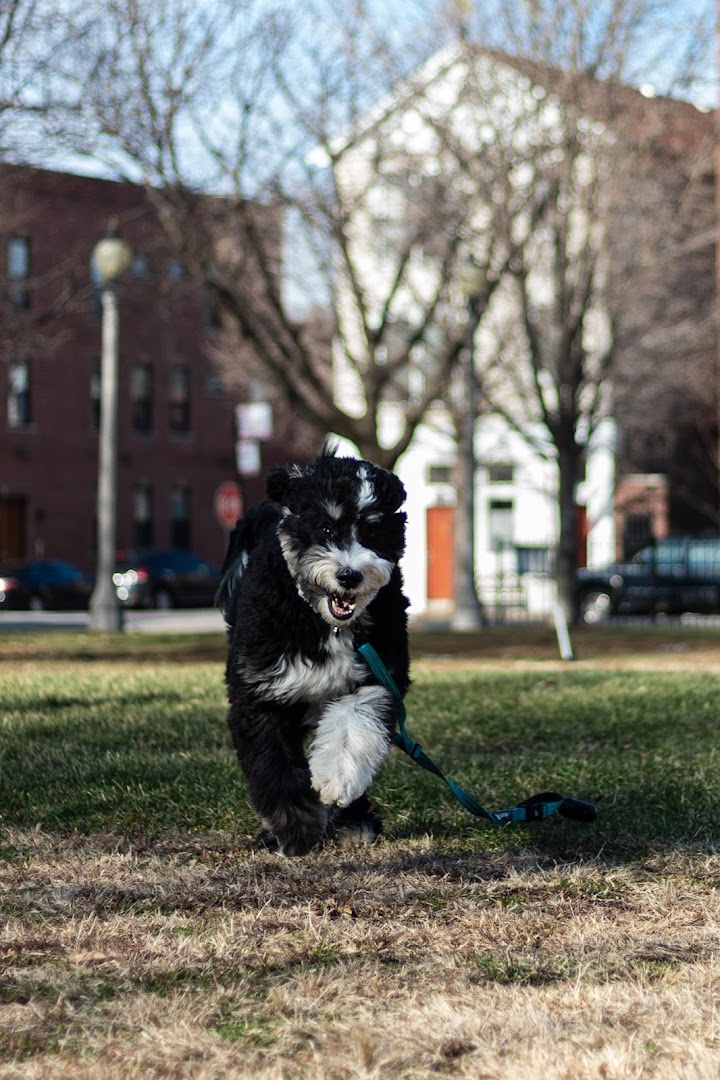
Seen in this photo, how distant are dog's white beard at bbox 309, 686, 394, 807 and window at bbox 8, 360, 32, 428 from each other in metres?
39.2

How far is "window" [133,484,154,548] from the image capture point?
153 feet

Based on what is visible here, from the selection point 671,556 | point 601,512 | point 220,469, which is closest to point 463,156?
point 671,556

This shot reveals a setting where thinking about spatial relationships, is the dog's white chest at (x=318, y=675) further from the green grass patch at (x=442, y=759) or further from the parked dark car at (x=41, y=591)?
the parked dark car at (x=41, y=591)

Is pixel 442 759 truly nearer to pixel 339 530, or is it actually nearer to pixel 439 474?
pixel 339 530

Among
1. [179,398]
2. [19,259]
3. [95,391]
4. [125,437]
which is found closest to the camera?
[19,259]

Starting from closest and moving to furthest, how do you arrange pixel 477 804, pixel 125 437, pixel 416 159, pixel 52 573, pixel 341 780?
1. pixel 341 780
2. pixel 477 804
3. pixel 416 159
4. pixel 52 573
5. pixel 125 437

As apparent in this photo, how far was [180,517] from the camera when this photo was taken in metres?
48.1

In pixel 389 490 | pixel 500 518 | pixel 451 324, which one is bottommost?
pixel 389 490

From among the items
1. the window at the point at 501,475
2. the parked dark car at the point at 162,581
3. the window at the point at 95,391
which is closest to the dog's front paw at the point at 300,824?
the parked dark car at the point at 162,581

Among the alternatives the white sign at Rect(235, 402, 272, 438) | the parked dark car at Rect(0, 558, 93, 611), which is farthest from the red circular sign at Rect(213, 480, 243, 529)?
the white sign at Rect(235, 402, 272, 438)

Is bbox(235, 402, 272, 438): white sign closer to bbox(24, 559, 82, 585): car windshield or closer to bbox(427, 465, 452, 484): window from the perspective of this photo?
bbox(24, 559, 82, 585): car windshield

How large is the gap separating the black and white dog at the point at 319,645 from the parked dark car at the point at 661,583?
74.3 feet

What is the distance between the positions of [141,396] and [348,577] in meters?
43.1

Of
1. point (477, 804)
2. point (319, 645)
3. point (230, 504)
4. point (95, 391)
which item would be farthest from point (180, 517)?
point (319, 645)
